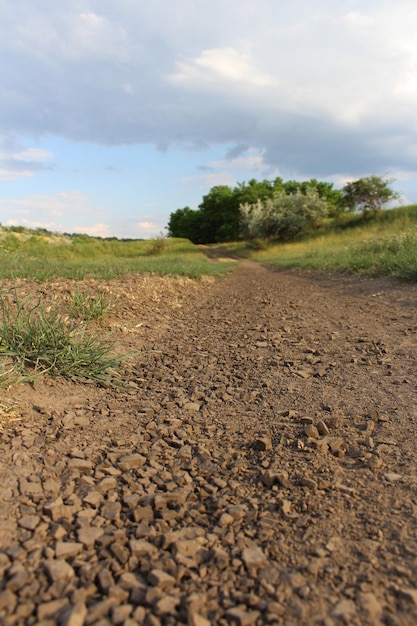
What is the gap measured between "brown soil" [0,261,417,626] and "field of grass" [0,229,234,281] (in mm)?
2510

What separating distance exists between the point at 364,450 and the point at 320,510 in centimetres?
50

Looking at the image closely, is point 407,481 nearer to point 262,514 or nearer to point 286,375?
point 262,514

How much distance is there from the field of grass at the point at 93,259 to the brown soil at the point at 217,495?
251 centimetres

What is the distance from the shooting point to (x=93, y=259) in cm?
1794

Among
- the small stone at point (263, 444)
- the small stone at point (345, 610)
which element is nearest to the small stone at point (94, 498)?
the small stone at point (263, 444)

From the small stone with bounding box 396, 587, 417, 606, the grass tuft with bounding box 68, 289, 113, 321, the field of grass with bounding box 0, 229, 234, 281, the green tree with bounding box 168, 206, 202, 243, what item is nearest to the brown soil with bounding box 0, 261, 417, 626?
the small stone with bounding box 396, 587, 417, 606

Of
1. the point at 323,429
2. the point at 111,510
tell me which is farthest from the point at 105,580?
the point at 323,429

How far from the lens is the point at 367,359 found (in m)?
3.21

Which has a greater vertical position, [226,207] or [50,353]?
[226,207]

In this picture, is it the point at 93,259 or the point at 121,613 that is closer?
the point at 121,613

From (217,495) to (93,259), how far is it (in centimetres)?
1734

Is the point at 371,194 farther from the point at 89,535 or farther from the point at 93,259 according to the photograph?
the point at 89,535

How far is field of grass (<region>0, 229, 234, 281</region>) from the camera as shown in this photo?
686 cm

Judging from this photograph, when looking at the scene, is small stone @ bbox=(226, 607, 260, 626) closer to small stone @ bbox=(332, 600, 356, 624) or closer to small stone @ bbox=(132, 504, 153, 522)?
small stone @ bbox=(332, 600, 356, 624)
